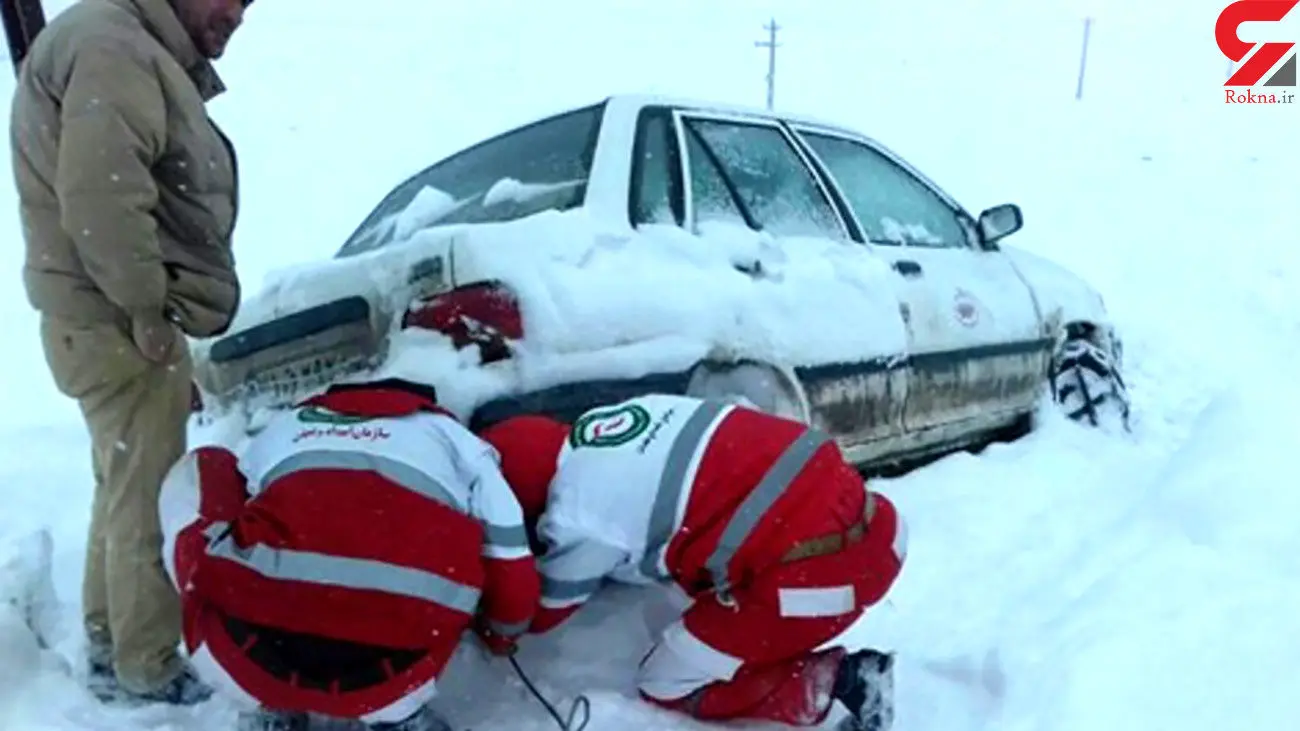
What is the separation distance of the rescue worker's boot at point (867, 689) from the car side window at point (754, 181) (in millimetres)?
1646

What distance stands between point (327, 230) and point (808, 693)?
32.7 feet

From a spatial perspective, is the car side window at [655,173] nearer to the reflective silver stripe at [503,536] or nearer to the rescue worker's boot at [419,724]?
the reflective silver stripe at [503,536]

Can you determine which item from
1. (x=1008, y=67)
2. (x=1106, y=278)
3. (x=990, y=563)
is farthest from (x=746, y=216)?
(x=1008, y=67)

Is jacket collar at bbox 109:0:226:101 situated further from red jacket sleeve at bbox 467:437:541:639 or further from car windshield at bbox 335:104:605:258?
red jacket sleeve at bbox 467:437:541:639

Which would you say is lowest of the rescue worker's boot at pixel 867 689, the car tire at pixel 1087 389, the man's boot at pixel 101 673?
the car tire at pixel 1087 389

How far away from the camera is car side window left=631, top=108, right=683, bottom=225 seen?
361cm

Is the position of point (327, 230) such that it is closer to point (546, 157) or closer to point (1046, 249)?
point (1046, 249)

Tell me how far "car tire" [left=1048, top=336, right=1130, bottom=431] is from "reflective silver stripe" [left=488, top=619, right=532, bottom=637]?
361 cm

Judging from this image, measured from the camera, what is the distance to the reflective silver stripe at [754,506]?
2.41 meters

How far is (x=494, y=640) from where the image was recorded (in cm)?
253

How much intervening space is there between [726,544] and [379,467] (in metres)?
0.71

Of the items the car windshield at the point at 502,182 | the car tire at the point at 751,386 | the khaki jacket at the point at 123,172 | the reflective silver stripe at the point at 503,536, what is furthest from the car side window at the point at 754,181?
the reflective silver stripe at the point at 503,536

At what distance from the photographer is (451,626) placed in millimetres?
2262

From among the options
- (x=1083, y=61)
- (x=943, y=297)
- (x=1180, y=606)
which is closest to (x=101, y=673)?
(x=1180, y=606)
